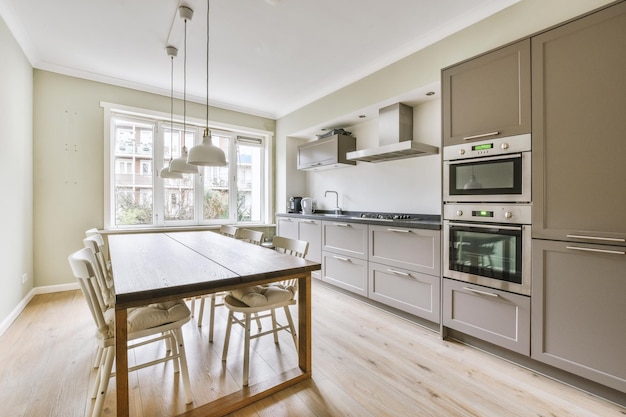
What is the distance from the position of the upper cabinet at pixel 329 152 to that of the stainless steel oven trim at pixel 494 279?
1.94 m

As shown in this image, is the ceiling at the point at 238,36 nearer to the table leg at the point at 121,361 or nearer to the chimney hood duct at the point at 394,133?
the chimney hood duct at the point at 394,133

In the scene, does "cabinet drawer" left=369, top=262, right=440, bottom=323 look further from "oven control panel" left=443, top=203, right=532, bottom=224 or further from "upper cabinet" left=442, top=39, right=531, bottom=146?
"upper cabinet" left=442, top=39, right=531, bottom=146

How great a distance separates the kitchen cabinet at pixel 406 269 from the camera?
248cm

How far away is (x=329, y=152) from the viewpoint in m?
4.07

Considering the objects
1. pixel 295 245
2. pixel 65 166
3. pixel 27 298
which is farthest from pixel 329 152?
pixel 27 298

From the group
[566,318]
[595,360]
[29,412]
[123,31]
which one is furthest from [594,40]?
[29,412]

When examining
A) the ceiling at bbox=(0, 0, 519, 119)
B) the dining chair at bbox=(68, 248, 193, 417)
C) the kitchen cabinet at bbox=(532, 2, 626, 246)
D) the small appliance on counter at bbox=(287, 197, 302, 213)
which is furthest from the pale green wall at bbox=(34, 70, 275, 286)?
the kitchen cabinet at bbox=(532, 2, 626, 246)

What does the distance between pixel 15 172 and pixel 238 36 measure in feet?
8.21

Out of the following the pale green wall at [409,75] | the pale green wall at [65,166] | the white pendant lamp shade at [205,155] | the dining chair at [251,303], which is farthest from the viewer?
the pale green wall at [65,166]

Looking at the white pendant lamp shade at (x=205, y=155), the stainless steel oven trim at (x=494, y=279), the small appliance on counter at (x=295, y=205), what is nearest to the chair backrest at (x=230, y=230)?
the white pendant lamp shade at (x=205, y=155)

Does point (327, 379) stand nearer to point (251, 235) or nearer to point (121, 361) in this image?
point (121, 361)

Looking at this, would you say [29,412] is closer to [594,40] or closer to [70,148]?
[70,148]

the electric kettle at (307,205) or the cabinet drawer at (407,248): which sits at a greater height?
the electric kettle at (307,205)

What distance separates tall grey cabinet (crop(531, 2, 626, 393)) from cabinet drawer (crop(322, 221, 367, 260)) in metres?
1.58
